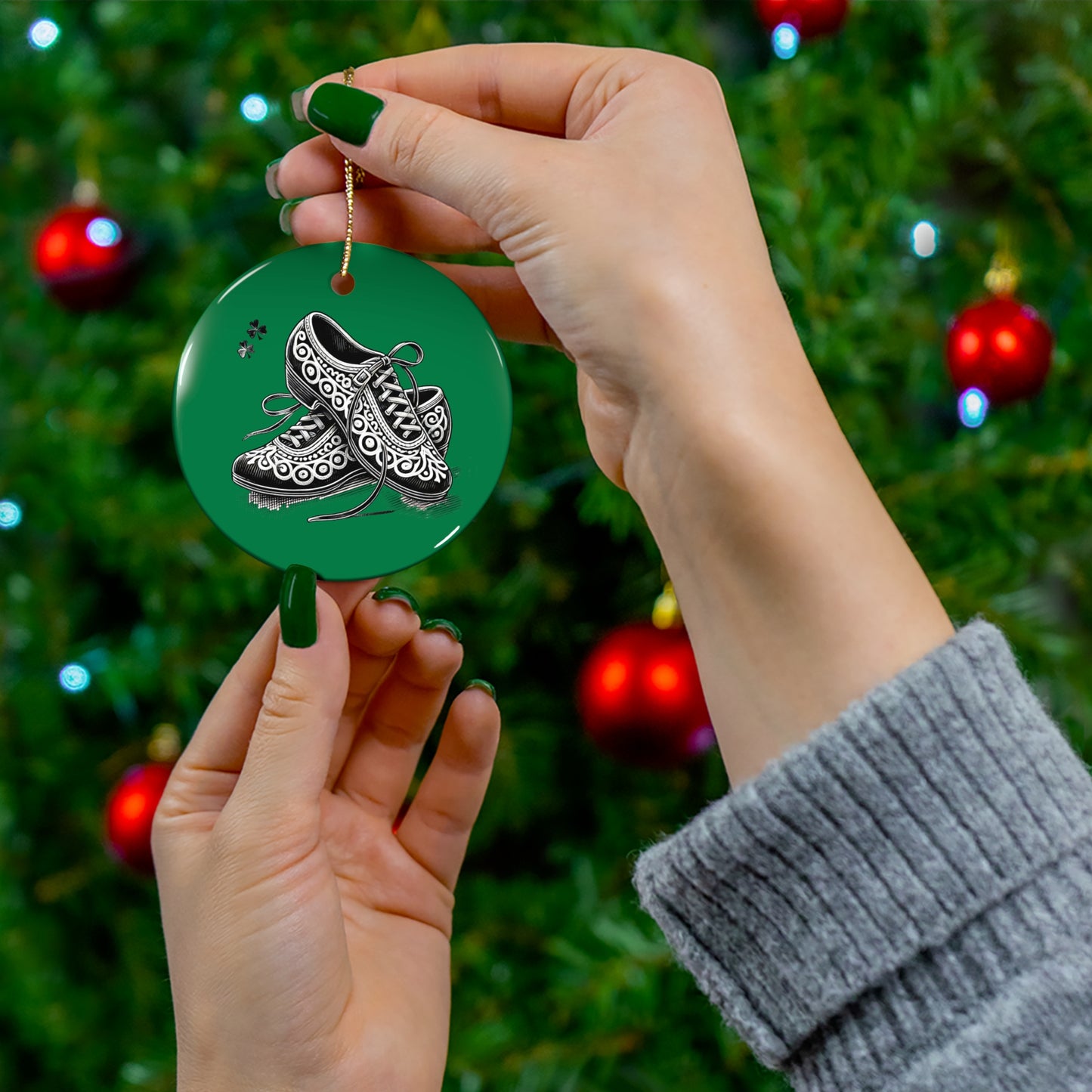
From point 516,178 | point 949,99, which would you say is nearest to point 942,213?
point 949,99

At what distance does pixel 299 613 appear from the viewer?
0.63m

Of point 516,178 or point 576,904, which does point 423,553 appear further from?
point 576,904

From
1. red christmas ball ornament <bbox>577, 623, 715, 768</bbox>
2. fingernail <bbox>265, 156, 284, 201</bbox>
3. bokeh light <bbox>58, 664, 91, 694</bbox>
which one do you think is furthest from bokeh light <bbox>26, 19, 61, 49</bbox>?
red christmas ball ornament <bbox>577, 623, 715, 768</bbox>

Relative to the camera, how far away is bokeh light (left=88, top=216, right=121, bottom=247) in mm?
974

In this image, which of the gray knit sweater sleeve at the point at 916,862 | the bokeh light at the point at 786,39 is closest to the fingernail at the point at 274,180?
the bokeh light at the point at 786,39

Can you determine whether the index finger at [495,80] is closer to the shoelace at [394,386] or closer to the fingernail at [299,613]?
the shoelace at [394,386]

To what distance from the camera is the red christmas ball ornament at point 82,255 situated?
967 millimetres

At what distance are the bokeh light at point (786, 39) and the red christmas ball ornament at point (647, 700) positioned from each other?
0.59 m

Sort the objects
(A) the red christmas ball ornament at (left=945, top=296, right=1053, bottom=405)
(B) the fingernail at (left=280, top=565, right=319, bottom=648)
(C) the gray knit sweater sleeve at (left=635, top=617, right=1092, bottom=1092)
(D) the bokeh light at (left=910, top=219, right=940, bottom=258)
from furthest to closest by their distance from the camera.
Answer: (D) the bokeh light at (left=910, top=219, right=940, bottom=258) → (A) the red christmas ball ornament at (left=945, top=296, right=1053, bottom=405) → (B) the fingernail at (left=280, top=565, right=319, bottom=648) → (C) the gray knit sweater sleeve at (left=635, top=617, right=1092, bottom=1092)

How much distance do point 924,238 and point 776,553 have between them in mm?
551

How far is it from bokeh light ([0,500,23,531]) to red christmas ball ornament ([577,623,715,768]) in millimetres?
691

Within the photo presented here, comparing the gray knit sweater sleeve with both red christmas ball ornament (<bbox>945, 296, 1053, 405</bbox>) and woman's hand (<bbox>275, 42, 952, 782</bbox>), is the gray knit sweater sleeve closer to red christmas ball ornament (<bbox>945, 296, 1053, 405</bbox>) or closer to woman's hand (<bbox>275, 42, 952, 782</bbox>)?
woman's hand (<bbox>275, 42, 952, 782</bbox>)

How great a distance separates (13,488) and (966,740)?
3.41ft

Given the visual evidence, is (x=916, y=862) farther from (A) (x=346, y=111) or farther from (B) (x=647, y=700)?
(A) (x=346, y=111)
